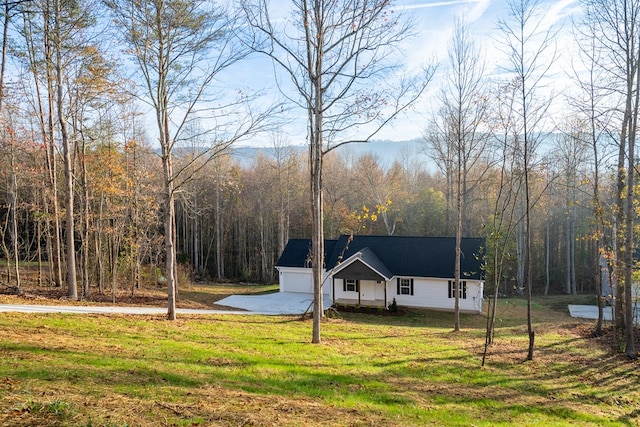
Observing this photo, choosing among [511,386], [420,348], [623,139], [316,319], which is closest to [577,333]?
[623,139]

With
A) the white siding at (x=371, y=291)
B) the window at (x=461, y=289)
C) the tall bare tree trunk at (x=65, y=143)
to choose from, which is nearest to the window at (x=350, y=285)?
the white siding at (x=371, y=291)

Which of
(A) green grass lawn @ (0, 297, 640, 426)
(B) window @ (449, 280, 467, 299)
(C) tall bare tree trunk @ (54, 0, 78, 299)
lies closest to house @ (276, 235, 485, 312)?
(B) window @ (449, 280, 467, 299)

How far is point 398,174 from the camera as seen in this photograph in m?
41.6

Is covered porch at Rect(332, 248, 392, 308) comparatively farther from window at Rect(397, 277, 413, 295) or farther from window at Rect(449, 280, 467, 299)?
window at Rect(449, 280, 467, 299)

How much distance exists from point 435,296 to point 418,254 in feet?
8.51

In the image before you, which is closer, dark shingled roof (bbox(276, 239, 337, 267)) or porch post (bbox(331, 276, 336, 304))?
porch post (bbox(331, 276, 336, 304))

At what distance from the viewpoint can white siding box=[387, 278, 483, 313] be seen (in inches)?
854

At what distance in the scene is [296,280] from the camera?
1066 inches

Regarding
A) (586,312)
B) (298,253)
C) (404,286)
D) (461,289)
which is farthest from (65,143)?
(586,312)

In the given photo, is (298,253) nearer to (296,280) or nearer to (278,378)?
(296,280)

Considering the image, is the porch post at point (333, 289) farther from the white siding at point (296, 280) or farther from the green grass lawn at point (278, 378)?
the green grass lawn at point (278, 378)

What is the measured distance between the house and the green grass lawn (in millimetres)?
10029

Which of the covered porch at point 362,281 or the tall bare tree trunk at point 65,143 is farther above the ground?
the tall bare tree trunk at point 65,143

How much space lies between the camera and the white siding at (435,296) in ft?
71.2
